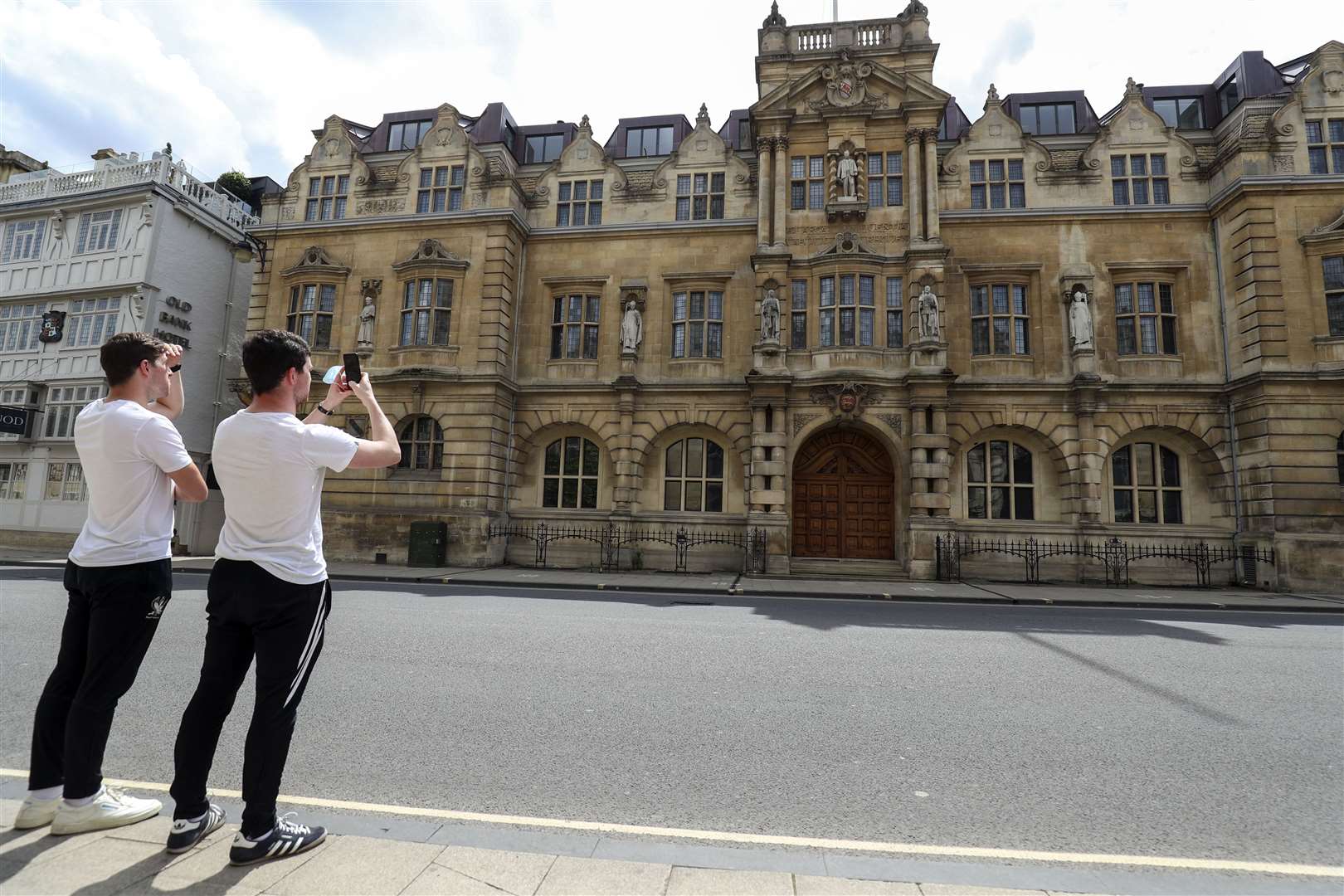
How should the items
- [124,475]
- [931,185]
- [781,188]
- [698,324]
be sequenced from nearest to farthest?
[124,475] < [931,185] < [781,188] < [698,324]

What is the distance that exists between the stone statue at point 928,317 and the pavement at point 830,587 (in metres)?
6.90

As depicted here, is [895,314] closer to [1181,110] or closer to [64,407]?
[1181,110]

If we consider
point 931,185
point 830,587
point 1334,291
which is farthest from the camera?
point 931,185

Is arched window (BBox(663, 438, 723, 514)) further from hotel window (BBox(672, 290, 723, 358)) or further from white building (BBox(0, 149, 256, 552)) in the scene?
white building (BBox(0, 149, 256, 552))

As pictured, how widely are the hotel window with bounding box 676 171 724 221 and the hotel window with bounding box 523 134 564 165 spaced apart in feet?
22.4

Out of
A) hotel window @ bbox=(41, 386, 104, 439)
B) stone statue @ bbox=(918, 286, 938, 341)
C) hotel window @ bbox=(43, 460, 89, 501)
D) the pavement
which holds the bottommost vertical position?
the pavement

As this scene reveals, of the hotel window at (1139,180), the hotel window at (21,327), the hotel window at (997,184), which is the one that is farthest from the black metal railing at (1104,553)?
the hotel window at (21,327)

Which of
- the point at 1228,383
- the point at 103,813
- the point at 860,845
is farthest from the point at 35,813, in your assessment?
the point at 1228,383

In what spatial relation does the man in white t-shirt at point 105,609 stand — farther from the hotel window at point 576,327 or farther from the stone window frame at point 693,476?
the hotel window at point 576,327

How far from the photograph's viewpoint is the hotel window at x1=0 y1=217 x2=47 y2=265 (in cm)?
2434

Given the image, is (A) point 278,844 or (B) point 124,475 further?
(B) point 124,475

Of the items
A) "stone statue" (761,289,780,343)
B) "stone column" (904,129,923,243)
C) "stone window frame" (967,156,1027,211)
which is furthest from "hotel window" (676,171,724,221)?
"stone window frame" (967,156,1027,211)

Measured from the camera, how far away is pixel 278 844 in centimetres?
260

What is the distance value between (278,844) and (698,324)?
19.1 m
